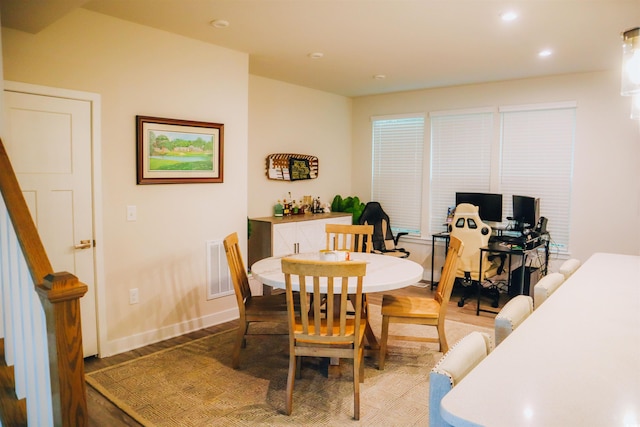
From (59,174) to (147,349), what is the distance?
5.10 ft

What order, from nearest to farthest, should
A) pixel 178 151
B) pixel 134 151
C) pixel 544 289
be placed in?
pixel 544 289, pixel 134 151, pixel 178 151

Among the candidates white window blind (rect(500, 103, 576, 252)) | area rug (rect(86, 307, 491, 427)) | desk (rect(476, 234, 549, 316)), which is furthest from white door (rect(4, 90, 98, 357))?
white window blind (rect(500, 103, 576, 252))

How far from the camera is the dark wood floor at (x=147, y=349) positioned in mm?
2613

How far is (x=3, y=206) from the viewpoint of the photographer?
1.80 metres

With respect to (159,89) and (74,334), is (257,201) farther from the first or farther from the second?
(74,334)

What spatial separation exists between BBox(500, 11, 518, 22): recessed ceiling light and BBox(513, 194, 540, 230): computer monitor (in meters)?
2.17

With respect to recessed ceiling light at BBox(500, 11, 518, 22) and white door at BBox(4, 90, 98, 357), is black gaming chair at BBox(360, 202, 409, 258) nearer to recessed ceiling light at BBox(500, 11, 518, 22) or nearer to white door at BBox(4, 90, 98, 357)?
recessed ceiling light at BBox(500, 11, 518, 22)

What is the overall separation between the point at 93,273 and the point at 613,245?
5202 millimetres

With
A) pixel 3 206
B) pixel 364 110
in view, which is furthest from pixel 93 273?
pixel 364 110

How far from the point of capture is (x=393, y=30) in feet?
11.7

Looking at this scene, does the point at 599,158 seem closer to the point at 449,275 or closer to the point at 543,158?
the point at 543,158

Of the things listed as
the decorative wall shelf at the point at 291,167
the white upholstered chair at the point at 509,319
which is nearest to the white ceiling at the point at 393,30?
the decorative wall shelf at the point at 291,167

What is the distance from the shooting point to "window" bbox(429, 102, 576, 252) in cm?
511

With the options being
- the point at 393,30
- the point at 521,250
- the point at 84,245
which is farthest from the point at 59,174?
the point at 521,250
